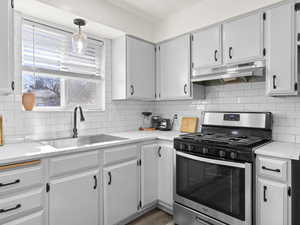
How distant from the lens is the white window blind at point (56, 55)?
6.84ft

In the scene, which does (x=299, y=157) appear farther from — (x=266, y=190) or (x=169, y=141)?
(x=169, y=141)

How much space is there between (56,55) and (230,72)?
2041mm

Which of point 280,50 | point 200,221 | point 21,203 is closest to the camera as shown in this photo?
point 21,203

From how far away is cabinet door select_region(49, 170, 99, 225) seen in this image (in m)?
1.56

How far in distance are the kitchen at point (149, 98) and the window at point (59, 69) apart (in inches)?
0.5

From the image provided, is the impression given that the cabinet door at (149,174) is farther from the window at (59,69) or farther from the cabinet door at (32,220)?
the cabinet door at (32,220)

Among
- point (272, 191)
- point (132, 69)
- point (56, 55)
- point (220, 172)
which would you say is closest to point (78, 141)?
point (56, 55)

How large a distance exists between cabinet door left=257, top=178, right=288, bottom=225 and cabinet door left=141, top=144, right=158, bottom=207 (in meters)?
1.18

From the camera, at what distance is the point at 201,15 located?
7.88 feet

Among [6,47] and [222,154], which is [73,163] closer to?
[6,47]

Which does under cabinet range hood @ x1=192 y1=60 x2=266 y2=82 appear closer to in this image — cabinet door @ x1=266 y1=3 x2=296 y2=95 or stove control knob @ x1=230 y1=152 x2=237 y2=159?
cabinet door @ x1=266 y1=3 x2=296 y2=95

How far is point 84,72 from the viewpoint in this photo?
2564 millimetres

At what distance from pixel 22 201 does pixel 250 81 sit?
8.22ft

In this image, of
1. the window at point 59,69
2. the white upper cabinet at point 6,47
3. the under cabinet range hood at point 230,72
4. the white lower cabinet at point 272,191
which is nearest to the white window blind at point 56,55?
the window at point 59,69
